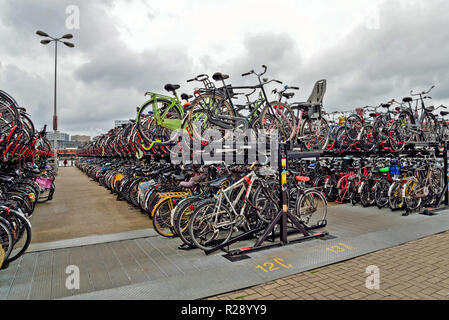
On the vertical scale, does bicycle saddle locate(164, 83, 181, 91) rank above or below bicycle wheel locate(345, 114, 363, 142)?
above

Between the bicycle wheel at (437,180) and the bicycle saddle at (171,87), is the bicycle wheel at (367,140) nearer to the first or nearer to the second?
the bicycle wheel at (437,180)

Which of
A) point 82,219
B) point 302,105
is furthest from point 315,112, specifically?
point 82,219

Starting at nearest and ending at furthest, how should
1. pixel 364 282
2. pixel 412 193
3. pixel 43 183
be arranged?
pixel 364 282 < pixel 412 193 < pixel 43 183

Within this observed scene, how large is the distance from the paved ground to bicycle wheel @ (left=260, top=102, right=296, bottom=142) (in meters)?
3.12

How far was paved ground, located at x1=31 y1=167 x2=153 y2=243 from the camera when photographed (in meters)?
5.50

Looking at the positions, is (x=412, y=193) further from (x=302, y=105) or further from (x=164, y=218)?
(x=164, y=218)

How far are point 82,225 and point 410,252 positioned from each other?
5.84m

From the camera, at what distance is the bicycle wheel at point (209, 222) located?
391cm

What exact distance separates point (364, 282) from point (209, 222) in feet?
6.42

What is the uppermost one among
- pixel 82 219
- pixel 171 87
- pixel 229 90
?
pixel 171 87

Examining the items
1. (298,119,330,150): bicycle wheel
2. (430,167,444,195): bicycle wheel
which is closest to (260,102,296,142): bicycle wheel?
(298,119,330,150): bicycle wheel

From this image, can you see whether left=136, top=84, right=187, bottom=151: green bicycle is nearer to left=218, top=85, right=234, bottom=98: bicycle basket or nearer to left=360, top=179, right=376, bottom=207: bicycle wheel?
left=218, top=85, right=234, bottom=98: bicycle basket

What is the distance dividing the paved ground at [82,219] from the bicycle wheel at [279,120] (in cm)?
312

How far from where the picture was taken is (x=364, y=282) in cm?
309
